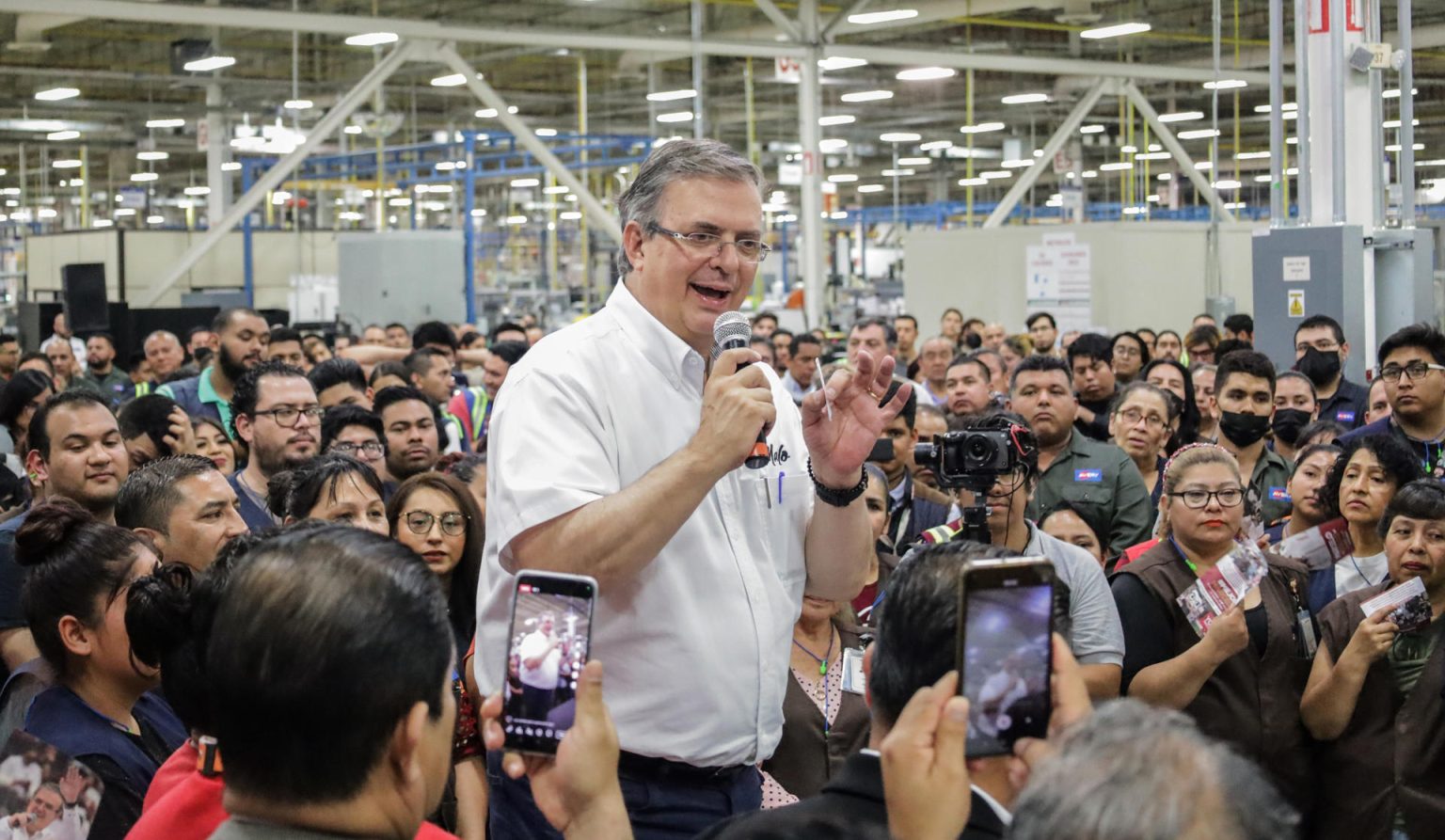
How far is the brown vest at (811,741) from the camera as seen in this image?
368 cm

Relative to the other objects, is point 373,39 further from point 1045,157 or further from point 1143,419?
point 1143,419

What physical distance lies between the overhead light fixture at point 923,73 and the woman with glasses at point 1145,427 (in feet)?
44.1

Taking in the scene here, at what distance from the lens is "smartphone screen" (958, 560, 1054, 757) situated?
156 cm

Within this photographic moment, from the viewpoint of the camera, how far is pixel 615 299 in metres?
2.44

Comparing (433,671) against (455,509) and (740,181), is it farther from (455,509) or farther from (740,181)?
(455,509)

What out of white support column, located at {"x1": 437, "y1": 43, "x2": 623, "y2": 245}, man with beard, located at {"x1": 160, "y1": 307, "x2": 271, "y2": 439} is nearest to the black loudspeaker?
white support column, located at {"x1": 437, "y1": 43, "x2": 623, "y2": 245}

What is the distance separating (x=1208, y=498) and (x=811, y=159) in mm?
11457

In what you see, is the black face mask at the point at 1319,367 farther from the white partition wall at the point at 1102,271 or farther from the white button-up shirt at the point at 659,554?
the white partition wall at the point at 1102,271

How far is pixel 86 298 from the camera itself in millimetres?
12961

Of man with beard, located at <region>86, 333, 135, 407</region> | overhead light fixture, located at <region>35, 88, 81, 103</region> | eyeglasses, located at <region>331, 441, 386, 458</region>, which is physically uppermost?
overhead light fixture, located at <region>35, 88, 81, 103</region>

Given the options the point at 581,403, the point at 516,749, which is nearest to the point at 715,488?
the point at 581,403

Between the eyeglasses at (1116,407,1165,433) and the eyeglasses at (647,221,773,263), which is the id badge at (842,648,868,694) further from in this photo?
the eyeglasses at (1116,407,1165,433)

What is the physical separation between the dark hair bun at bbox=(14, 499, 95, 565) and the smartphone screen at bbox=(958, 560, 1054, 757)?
2.10m

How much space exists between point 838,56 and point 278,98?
954 centimetres
